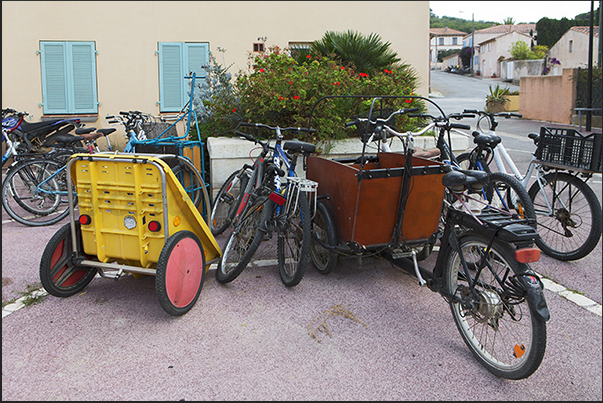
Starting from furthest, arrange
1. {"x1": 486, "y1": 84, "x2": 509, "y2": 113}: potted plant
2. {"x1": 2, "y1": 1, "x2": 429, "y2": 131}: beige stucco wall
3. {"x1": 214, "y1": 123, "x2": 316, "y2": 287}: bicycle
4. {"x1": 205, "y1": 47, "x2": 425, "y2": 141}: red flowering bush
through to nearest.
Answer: {"x1": 486, "y1": 84, "x2": 509, "y2": 113}: potted plant, {"x1": 2, "y1": 1, "x2": 429, "y2": 131}: beige stucco wall, {"x1": 205, "y1": 47, "x2": 425, "y2": 141}: red flowering bush, {"x1": 214, "y1": 123, "x2": 316, "y2": 287}: bicycle

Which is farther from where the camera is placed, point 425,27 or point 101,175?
point 425,27

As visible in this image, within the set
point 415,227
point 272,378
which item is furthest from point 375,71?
point 272,378

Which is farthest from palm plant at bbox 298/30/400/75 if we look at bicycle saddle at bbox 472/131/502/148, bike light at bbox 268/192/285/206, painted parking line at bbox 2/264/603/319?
painted parking line at bbox 2/264/603/319

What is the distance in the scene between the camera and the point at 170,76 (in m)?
10.8

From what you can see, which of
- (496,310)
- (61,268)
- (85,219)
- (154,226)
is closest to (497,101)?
(496,310)

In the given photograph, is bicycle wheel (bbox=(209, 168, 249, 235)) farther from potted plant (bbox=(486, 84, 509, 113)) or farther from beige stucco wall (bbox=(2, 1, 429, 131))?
potted plant (bbox=(486, 84, 509, 113))

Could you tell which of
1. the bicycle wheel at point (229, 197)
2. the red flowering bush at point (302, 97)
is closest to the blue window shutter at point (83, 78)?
the red flowering bush at point (302, 97)

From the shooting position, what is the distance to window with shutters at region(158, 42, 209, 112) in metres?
10.7

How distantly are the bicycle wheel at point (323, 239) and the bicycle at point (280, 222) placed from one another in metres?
0.11

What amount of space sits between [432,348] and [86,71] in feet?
31.5

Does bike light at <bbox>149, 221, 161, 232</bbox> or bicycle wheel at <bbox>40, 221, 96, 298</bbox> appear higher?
bike light at <bbox>149, 221, 161, 232</bbox>

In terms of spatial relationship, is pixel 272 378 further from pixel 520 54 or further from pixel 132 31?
pixel 520 54

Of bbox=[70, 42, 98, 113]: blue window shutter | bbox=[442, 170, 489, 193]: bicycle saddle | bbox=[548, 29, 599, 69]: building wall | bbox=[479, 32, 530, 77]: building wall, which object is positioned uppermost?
bbox=[479, 32, 530, 77]: building wall

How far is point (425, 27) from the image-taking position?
11461mm
